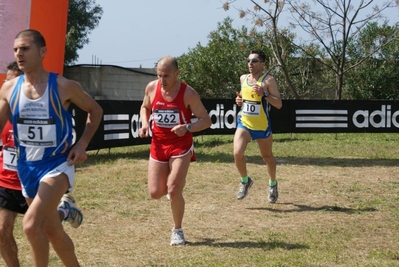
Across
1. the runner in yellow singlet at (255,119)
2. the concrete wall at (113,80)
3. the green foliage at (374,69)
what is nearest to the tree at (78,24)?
the concrete wall at (113,80)

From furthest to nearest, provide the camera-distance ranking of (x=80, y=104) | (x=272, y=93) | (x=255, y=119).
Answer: (x=255, y=119)
(x=272, y=93)
(x=80, y=104)

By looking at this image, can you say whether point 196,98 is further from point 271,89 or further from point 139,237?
point 271,89

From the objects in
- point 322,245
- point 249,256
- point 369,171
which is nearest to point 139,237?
point 249,256

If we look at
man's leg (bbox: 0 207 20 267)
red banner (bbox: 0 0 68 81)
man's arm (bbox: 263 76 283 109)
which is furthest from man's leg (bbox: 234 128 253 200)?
red banner (bbox: 0 0 68 81)

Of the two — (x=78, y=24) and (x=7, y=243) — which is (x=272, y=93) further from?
(x=78, y=24)

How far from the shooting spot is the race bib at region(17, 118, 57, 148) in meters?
5.02

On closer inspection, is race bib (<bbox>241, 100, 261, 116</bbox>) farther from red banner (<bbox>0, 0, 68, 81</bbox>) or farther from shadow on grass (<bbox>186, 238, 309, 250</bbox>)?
red banner (<bbox>0, 0, 68, 81</bbox>)

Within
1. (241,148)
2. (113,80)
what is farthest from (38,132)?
(113,80)

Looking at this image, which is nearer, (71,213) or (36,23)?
(71,213)

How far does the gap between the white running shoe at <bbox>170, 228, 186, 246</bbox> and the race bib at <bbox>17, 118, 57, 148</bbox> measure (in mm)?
2664

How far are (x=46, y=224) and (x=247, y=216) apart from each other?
430 centimetres

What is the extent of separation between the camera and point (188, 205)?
979 cm

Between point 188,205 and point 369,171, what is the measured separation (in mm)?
4975

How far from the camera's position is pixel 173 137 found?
7418 millimetres
